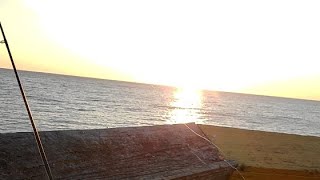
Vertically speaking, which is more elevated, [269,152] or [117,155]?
[269,152]

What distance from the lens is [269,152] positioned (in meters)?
7.54

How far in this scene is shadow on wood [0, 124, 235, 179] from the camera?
12.4ft

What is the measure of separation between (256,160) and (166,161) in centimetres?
235

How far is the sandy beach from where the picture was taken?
6570 mm

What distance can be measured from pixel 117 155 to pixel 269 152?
3.90 m

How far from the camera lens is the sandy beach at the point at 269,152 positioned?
657cm

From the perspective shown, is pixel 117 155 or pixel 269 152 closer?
pixel 117 155

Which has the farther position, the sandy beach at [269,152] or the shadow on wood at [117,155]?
the sandy beach at [269,152]

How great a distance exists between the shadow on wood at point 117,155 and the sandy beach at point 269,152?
18.1 inches

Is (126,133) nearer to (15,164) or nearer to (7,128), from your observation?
(15,164)

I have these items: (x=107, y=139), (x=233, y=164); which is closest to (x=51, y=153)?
(x=107, y=139)

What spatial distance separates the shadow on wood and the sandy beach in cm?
46

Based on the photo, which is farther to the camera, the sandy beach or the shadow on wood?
the sandy beach

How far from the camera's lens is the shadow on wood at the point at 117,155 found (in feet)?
12.4
